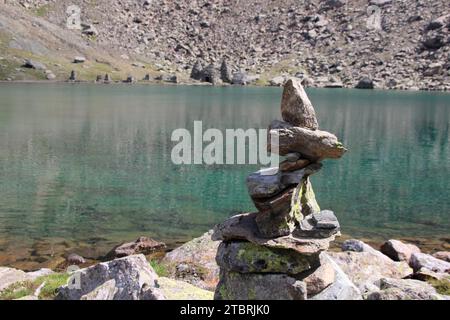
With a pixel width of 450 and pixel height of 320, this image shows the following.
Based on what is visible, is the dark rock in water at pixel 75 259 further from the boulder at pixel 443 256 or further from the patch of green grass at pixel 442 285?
the boulder at pixel 443 256

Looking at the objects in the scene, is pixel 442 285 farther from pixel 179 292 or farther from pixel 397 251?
pixel 179 292

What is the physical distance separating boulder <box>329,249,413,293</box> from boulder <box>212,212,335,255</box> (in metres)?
6.08

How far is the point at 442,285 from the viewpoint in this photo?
18.5m

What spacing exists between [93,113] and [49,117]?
10140mm

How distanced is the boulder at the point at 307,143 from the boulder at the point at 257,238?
219 cm

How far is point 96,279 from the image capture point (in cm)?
1432

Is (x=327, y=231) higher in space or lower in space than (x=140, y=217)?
higher

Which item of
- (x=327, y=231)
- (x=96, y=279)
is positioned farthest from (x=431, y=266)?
(x=96, y=279)

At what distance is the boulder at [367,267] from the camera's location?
2016 centimetres

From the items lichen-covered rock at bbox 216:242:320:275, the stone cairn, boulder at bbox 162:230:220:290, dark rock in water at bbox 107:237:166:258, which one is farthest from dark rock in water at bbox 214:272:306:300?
dark rock in water at bbox 107:237:166:258

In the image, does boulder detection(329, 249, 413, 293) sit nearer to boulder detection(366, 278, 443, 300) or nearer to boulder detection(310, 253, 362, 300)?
boulder detection(310, 253, 362, 300)

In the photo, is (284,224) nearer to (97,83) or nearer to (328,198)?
(328,198)

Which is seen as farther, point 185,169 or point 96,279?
point 185,169
